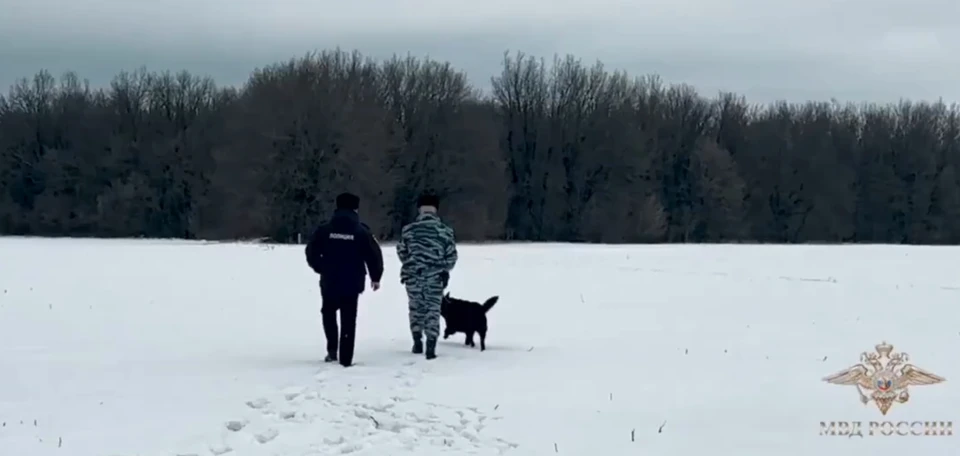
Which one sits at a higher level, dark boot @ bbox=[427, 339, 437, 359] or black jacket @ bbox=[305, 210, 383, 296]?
black jacket @ bbox=[305, 210, 383, 296]

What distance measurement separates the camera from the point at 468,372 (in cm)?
1079

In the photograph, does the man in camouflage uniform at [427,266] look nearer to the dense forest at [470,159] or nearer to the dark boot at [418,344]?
the dark boot at [418,344]

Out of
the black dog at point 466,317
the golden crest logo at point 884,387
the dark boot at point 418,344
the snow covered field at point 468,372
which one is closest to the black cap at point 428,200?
the black dog at point 466,317

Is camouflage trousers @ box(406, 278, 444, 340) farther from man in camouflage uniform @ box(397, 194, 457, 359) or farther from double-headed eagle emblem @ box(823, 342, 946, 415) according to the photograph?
double-headed eagle emblem @ box(823, 342, 946, 415)

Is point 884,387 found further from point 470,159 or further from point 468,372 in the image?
point 470,159

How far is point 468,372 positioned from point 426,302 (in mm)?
1325

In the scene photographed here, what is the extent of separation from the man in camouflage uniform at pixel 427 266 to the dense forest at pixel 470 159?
142ft

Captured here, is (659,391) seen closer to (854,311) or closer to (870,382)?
(870,382)

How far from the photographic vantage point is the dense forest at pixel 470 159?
2200 inches

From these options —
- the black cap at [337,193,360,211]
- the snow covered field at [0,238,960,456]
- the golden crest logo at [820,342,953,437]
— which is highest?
the black cap at [337,193,360,211]

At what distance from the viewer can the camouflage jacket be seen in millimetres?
11805

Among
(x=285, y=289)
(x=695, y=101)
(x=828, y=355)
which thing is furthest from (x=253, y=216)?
(x=828, y=355)

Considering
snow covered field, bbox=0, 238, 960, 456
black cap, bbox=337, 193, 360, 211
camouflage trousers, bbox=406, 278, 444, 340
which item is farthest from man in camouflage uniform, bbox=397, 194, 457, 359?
black cap, bbox=337, 193, 360, 211

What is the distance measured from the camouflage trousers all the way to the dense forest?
43.3m
